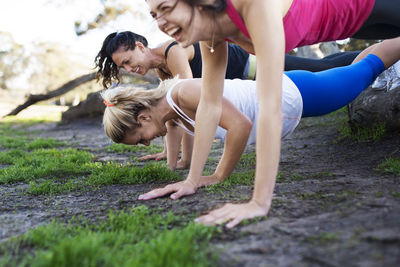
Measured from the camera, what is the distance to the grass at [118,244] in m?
1.28

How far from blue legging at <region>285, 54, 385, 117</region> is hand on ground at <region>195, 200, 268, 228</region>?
1.54 m

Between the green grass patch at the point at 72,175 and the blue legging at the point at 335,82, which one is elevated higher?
the blue legging at the point at 335,82

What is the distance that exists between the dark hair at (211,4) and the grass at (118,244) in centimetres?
105

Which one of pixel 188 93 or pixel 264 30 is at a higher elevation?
pixel 264 30

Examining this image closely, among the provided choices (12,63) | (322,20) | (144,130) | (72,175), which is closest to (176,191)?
(144,130)

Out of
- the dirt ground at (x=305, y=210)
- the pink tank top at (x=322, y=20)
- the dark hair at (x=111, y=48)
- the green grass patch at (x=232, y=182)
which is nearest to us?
the dirt ground at (x=305, y=210)

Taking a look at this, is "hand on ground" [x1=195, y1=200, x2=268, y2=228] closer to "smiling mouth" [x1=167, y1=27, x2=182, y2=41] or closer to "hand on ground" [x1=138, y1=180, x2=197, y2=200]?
"hand on ground" [x1=138, y1=180, x2=197, y2=200]

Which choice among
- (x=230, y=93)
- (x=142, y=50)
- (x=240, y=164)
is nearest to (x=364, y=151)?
(x=240, y=164)

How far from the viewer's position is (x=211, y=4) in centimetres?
167

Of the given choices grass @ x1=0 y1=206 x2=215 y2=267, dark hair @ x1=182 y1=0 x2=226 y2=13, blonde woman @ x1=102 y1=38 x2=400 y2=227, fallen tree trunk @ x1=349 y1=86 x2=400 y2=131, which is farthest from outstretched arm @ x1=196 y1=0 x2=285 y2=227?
fallen tree trunk @ x1=349 y1=86 x2=400 y2=131

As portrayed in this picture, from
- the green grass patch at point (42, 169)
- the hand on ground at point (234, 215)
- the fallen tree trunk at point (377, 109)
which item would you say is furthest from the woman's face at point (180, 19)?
the fallen tree trunk at point (377, 109)

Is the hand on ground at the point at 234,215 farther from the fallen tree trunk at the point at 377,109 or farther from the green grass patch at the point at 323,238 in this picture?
the fallen tree trunk at the point at 377,109

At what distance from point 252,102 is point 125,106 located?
1.09 m

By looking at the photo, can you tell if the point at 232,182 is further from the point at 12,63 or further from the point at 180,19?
the point at 12,63
